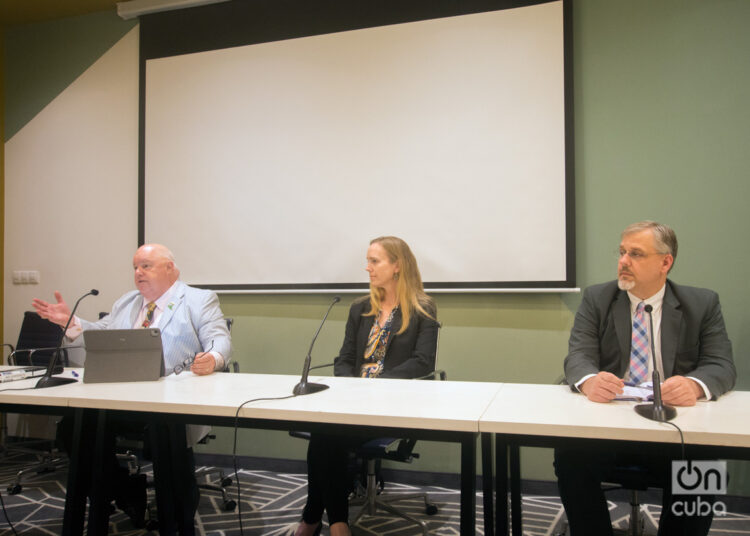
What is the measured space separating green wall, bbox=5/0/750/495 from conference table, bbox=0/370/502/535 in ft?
3.95

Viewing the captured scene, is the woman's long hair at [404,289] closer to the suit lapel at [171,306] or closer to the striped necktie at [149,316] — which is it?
the suit lapel at [171,306]

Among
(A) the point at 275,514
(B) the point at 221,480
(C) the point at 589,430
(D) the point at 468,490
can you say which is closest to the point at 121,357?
(A) the point at 275,514

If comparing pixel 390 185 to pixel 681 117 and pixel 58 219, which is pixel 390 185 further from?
pixel 58 219

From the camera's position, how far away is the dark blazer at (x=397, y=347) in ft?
8.40

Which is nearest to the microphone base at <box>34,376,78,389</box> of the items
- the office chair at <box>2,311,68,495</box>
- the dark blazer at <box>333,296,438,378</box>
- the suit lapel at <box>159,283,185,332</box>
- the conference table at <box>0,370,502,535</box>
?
the conference table at <box>0,370,502,535</box>

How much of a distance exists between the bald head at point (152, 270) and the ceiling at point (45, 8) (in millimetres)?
2201

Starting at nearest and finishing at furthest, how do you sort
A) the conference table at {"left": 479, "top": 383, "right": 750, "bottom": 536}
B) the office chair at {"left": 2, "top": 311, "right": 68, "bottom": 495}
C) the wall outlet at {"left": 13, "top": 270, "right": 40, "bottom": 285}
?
the conference table at {"left": 479, "top": 383, "right": 750, "bottom": 536} → the office chair at {"left": 2, "top": 311, "right": 68, "bottom": 495} → the wall outlet at {"left": 13, "top": 270, "right": 40, "bottom": 285}

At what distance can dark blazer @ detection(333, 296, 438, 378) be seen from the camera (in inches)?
101

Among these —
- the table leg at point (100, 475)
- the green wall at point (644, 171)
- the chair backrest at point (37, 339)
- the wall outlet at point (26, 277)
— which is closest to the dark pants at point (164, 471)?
the table leg at point (100, 475)

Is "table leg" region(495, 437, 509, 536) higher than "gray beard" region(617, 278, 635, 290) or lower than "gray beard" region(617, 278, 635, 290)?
lower

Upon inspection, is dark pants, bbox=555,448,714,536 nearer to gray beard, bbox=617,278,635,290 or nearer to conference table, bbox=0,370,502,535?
conference table, bbox=0,370,502,535

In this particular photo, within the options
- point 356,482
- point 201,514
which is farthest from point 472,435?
point 201,514

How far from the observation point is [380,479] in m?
3.05

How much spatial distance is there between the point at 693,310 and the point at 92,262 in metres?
3.68
